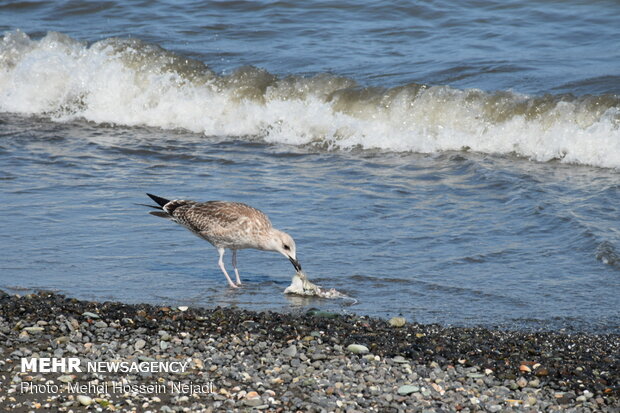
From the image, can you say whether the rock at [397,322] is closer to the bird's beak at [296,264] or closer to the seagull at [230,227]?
the bird's beak at [296,264]

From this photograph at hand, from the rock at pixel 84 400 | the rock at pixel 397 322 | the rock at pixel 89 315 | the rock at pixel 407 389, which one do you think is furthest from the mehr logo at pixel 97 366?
the rock at pixel 397 322

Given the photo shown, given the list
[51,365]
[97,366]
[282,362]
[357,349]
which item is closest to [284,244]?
[357,349]

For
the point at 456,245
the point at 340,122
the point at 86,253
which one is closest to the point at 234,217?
the point at 86,253

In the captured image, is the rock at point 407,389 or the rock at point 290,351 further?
the rock at point 290,351

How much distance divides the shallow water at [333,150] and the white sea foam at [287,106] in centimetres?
4

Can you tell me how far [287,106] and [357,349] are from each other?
8849 mm

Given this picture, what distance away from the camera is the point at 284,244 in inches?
300

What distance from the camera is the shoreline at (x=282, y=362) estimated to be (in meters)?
5.08

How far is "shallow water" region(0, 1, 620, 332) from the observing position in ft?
25.0

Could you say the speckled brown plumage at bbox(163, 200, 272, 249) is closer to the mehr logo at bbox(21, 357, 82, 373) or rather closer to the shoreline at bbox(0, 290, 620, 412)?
the shoreline at bbox(0, 290, 620, 412)

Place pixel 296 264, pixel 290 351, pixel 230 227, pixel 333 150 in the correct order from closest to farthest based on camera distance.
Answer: pixel 290 351
pixel 296 264
pixel 230 227
pixel 333 150

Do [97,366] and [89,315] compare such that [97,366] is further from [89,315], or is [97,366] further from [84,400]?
[89,315]

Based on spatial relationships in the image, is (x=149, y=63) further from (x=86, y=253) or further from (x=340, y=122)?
(x=86, y=253)

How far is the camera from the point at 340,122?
13656 mm
